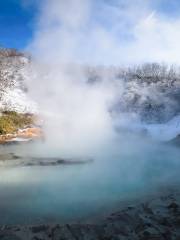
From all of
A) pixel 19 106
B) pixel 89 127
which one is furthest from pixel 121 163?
pixel 19 106

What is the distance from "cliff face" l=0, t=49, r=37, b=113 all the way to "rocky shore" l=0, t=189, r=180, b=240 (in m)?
Result: 24.2

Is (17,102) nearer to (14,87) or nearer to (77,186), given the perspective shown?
(14,87)

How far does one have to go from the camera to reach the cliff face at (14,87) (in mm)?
34744

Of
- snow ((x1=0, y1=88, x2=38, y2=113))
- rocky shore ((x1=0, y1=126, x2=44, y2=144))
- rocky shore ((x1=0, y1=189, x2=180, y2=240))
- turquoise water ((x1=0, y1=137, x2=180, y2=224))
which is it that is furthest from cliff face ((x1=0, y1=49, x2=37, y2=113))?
rocky shore ((x1=0, y1=189, x2=180, y2=240))

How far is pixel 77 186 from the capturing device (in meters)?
10.3

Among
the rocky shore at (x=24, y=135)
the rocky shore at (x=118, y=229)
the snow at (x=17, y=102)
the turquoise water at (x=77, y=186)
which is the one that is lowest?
the rocky shore at (x=118, y=229)

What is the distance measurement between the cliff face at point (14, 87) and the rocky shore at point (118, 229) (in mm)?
24183

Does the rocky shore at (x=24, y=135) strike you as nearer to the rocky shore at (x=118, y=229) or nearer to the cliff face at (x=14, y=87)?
the cliff face at (x=14, y=87)

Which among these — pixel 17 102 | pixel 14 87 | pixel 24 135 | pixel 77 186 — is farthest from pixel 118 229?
pixel 14 87

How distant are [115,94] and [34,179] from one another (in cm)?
3168

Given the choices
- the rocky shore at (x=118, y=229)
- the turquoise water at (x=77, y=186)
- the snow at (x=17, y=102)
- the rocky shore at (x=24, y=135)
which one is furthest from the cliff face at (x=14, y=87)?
the rocky shore at (x=118, y=229)

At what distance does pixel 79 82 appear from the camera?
46562 mm

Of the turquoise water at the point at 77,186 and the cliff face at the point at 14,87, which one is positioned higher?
the cliff face at the point at 14,87

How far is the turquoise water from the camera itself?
321 inches
